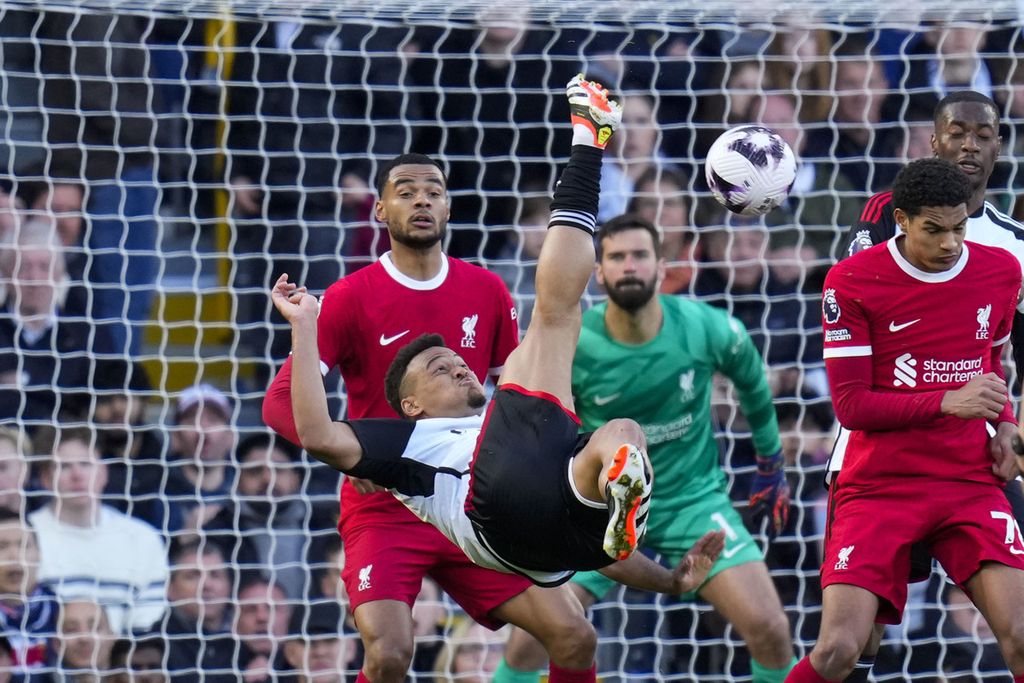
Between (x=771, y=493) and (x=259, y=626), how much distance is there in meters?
2.31

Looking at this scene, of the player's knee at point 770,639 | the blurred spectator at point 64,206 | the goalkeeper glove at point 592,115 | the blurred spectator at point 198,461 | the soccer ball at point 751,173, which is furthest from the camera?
the blurred spectator at point 64,206

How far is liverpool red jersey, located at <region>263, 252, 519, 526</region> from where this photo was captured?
5336 millimetres

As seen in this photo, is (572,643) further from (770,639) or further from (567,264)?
(567,264)

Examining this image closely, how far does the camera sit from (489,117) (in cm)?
762

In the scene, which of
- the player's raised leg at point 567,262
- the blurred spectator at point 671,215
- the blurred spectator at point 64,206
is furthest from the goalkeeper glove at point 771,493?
the blurred spectator at point 64,206

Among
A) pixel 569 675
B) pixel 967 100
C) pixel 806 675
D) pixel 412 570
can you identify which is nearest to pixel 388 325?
pixel 412 570

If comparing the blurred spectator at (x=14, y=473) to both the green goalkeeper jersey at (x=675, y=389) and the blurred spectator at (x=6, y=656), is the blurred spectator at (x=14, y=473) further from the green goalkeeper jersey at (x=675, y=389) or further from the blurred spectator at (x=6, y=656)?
the green goalkeeper jersey at (x=675, y=389)

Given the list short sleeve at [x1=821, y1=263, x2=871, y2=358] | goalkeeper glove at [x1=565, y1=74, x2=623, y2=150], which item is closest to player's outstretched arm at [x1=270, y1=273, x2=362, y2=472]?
goalkeeper glove at [x1=565, y1=74, x2=623, y2=150]

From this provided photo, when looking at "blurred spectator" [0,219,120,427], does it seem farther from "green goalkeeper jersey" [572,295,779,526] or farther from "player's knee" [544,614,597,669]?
"player's knee" [544,614,597,669]

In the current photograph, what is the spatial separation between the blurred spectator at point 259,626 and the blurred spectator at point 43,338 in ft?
3.82

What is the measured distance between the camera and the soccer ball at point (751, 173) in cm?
531

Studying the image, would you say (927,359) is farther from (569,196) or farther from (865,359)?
(569,196)

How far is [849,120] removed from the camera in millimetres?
7410

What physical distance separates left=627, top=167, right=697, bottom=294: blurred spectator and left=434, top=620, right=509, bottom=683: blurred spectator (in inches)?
71.0
